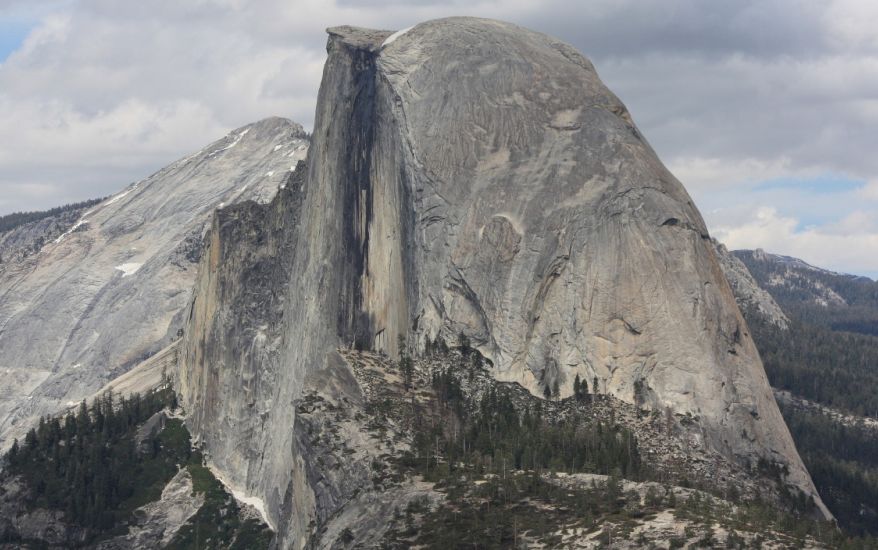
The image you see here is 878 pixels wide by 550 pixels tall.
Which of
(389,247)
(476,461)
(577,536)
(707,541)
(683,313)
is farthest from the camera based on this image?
(389,247)

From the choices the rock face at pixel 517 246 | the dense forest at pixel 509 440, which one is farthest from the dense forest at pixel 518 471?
the rock face at pixel 517 246

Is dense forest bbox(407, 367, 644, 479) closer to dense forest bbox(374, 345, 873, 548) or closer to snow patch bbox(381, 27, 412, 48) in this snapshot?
dense forest bbox(374, 345, 873, 548)

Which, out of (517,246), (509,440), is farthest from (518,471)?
(517,246)

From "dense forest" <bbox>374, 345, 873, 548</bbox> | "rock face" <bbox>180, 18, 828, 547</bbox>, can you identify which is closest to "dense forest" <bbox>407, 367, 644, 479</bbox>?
"dense forest" <bbox>374, 345, 873, 548</bbox>

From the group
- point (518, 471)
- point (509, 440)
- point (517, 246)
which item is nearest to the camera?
point (518, 471)

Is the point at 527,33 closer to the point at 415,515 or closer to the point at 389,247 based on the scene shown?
the point at 389,247

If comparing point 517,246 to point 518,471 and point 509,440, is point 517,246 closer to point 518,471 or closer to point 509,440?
point 509,440

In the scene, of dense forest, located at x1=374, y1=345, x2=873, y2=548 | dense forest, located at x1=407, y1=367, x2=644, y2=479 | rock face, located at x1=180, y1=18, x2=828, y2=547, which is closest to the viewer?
→ dense forest, located at x1=374, y1=345, x2=873, y2=548

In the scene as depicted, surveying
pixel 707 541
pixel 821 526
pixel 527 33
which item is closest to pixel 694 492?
pixel 821 526
